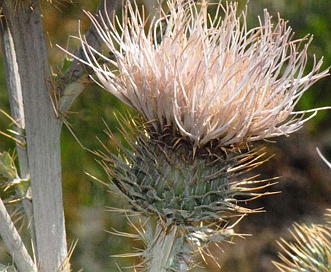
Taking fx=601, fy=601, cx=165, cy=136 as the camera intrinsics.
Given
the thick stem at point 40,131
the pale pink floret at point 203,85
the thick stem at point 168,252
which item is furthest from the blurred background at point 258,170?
the pale pink floret at point 203,85

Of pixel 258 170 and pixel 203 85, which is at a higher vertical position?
pixel 203 85

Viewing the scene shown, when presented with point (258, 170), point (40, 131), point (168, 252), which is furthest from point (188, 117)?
point (258, 170)

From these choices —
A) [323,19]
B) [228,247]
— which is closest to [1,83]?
[228,247]

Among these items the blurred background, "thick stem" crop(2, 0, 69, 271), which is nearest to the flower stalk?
"thick stem" crop(2, 0, 69, 271)

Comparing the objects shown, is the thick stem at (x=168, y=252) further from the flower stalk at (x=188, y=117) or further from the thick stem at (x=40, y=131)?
the thick stem at (x=40, y=131)

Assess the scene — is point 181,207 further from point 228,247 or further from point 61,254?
point 228,247

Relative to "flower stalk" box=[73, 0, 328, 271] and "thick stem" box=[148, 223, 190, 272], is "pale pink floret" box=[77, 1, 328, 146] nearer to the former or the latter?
"flower stalk" box=[73, 0, 328, 271]

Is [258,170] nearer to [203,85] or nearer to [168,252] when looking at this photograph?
[168,252]

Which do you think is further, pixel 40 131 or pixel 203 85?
pixel 40 131
